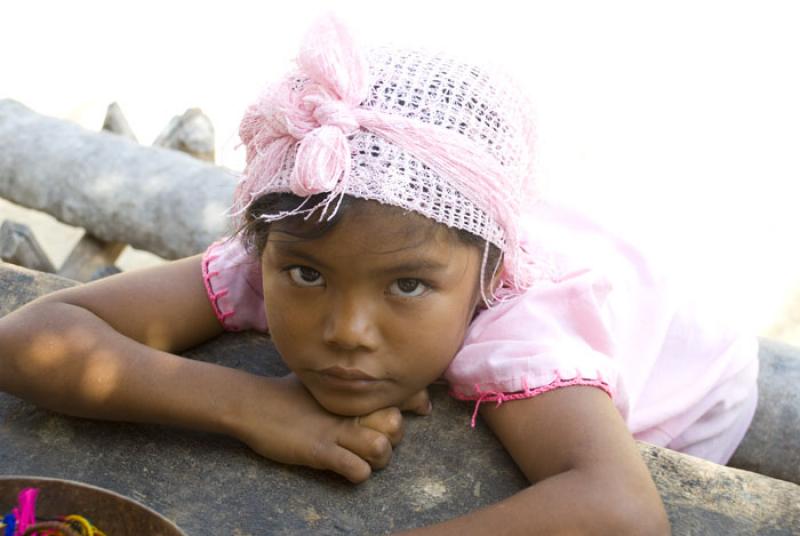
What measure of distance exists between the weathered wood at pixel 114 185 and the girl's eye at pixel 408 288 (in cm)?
175

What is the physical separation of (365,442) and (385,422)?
0.06m

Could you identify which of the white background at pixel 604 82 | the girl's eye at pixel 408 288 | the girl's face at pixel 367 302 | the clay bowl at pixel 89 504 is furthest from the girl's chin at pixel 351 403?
the white background at pixel 604 82

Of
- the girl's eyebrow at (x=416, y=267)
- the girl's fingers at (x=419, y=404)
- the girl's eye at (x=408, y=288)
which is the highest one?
the girl's eyebrow at (x=416, y=267)

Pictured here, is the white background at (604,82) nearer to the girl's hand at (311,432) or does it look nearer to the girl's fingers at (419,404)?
the girl's fingers at (419,404)

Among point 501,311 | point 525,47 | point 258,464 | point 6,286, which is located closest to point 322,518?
point 258,464

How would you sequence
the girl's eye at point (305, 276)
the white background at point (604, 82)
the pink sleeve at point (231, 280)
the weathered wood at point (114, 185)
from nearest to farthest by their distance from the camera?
1. the girl's eye at point (305, 276)
2. the pink sleeve at point (231, 280)
3. the weathered wood at point (114, 185)
4. the white background at point (604, 82)

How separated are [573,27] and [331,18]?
14.7 feet

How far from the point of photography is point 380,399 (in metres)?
1.93

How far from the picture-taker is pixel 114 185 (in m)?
3.67

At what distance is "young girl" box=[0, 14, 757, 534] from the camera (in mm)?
1754

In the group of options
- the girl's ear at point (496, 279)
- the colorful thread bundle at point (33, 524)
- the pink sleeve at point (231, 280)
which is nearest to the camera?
the colorful thread bundle at point (33, 524)

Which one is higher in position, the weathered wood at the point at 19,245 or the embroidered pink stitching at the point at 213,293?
the embroidered pink stitching at the point at 213,293

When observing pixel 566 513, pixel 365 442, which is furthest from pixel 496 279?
pixel 566 513

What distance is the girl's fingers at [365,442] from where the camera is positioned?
192 centimetres
